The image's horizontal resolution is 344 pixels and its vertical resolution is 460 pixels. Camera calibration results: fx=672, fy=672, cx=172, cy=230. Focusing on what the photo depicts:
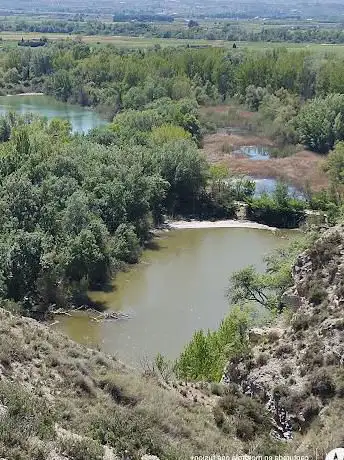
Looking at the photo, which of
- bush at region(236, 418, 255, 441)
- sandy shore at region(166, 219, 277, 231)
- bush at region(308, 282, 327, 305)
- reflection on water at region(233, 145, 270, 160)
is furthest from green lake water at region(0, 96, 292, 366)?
reflection on water at region(233, 145, 270, 160)

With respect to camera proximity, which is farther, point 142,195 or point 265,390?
point 142,195

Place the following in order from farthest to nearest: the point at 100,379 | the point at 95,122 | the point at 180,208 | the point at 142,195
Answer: the point at 95,122 < the point at 180,208 < the point at 142,195 < the point at 100,379

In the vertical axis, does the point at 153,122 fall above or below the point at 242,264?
above

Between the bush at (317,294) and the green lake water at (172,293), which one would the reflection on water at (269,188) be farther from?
the bush at (317,294)

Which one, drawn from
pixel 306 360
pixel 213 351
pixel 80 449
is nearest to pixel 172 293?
pixel 213 351

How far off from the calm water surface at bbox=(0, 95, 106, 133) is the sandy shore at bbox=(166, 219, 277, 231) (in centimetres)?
3692

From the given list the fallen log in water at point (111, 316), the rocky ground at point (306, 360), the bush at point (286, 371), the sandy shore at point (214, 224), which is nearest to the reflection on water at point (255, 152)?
the sandy shore at point (214, 224)

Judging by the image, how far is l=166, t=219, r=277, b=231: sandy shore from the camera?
56.6 m

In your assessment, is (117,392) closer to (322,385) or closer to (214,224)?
(322,385)

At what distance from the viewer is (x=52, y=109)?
106m

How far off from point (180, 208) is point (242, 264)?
13.1 m

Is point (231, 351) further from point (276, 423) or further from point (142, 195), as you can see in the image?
point (142, 195)

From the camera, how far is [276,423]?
20734 mm

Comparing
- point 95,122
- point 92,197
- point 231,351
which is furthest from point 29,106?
point 231,351
